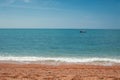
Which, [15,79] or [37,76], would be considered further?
[37,76]

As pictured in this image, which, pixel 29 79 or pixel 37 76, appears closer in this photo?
pixel 29 79

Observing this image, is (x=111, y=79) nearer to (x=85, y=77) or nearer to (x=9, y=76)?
(x=85, y=77)

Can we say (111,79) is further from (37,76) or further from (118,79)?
(37,76)

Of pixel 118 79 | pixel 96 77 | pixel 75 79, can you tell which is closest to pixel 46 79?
pixel 75 79

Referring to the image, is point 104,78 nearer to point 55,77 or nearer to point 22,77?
point 55,77

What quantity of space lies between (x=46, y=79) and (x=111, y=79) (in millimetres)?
3094

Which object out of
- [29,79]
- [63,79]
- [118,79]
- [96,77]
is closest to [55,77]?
[63,79]

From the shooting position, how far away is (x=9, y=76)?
37.2 feet

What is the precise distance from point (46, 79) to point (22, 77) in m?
1.21

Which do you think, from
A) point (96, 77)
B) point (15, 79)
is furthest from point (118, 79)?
point (15, 79)

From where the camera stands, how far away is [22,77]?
11.0 m

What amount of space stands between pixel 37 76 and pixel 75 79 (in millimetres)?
1943

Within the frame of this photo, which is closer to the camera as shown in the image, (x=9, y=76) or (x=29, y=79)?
(x=29, y=79)

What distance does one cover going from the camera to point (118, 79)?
1089 cm
